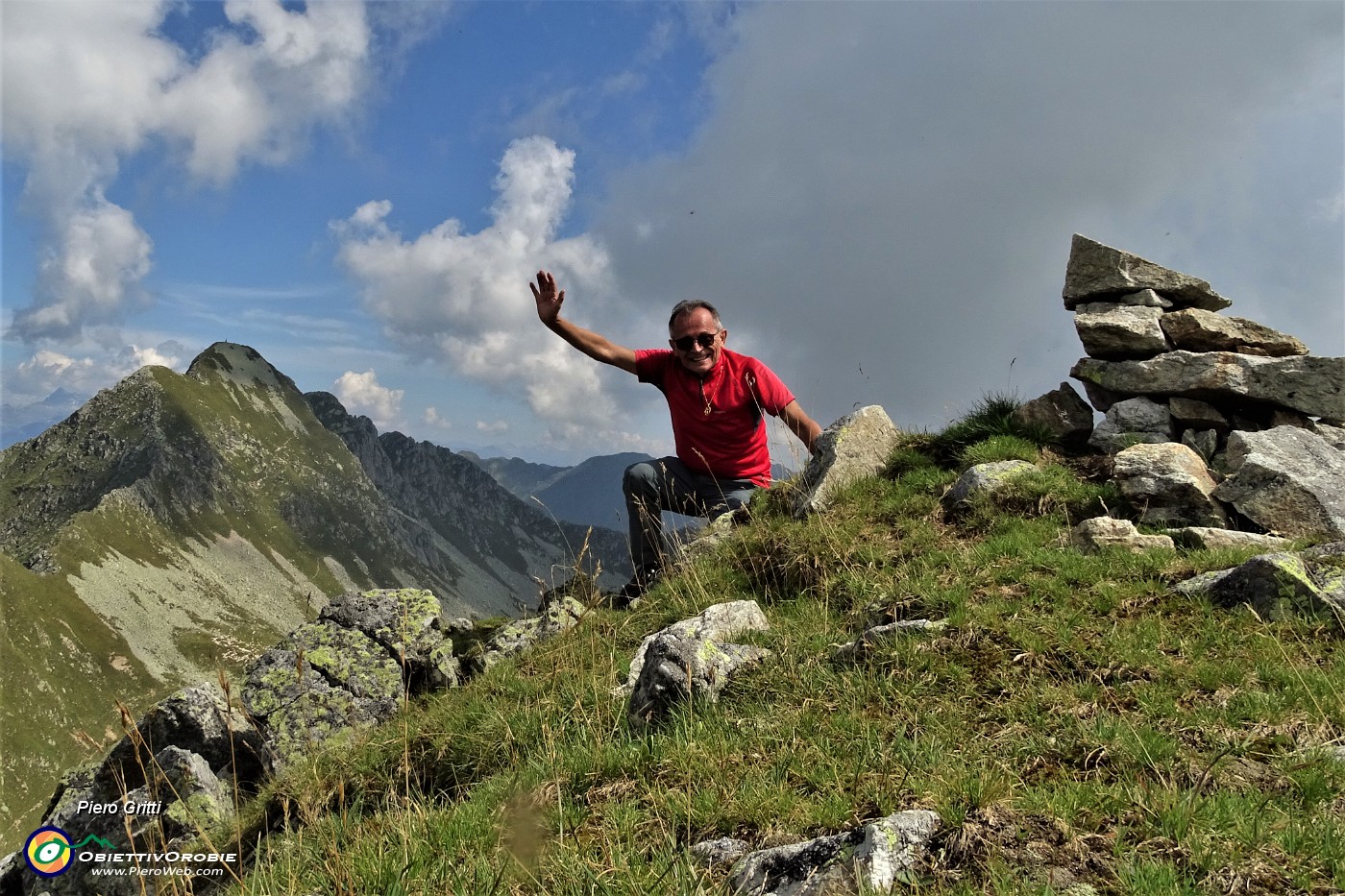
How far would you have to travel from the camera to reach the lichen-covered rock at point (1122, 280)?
557 inches

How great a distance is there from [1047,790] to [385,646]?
32.4 feet

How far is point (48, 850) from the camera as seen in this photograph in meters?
6.70

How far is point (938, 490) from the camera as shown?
1120 cm

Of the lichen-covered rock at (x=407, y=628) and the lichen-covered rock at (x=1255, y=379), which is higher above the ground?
the lichen-covered rock at (x=1255, y=379)

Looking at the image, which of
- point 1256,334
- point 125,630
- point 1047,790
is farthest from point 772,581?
point 125,630

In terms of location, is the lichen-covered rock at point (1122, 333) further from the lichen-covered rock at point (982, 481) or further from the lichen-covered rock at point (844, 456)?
the lichen-covered rock at point (844, 456)

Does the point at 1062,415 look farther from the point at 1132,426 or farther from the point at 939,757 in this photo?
the point at 939,757

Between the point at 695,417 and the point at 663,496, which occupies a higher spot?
the point at 695,417

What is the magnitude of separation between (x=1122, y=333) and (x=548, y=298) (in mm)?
10054

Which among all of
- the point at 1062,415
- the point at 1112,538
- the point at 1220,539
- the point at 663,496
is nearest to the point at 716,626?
the point at 663,496

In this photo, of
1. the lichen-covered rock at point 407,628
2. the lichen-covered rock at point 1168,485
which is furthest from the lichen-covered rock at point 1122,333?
the lichen-covered rock at point 407,628

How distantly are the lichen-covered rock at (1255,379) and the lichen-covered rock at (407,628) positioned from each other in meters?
12.5

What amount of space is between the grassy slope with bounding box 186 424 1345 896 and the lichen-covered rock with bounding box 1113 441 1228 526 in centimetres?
199

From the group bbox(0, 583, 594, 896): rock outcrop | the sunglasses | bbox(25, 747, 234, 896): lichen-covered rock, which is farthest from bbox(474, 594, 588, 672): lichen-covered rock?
the sunglasses
